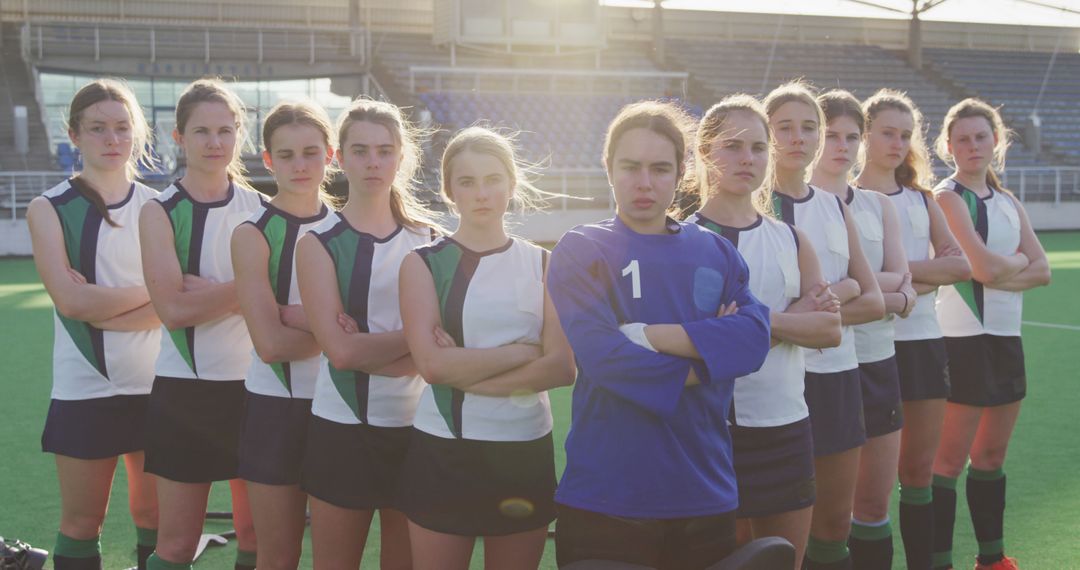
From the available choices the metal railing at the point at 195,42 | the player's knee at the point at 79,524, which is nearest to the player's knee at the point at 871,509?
the player's knee at the point at 79,524

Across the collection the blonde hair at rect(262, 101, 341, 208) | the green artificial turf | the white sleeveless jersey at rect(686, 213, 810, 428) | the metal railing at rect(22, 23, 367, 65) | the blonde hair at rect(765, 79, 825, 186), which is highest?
the metal railing at rect(22, 23, 367, 65)

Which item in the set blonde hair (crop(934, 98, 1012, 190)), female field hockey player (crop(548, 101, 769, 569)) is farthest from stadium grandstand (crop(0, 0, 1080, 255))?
female field hockey player (crop(548, 101, 769, 569))

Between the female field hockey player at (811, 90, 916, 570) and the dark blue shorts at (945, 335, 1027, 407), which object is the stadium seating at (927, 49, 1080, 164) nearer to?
the dark blue shorts at (945, 335, 1027, 407)

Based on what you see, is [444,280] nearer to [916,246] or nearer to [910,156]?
[916,246]

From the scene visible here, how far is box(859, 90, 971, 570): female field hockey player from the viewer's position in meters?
3.41

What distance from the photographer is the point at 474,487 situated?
2.41m

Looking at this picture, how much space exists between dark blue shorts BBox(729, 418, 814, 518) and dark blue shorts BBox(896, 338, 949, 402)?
0.94 m

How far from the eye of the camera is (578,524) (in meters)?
2.13

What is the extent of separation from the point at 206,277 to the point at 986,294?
2688mm

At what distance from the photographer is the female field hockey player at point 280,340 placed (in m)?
2.75

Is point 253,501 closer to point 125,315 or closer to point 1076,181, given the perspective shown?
point 125,315

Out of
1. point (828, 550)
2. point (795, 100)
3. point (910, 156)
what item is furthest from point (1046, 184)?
point (828, 550)

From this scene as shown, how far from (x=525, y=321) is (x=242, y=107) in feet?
4.63

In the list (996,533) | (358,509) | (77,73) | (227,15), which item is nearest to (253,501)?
(358,509)
